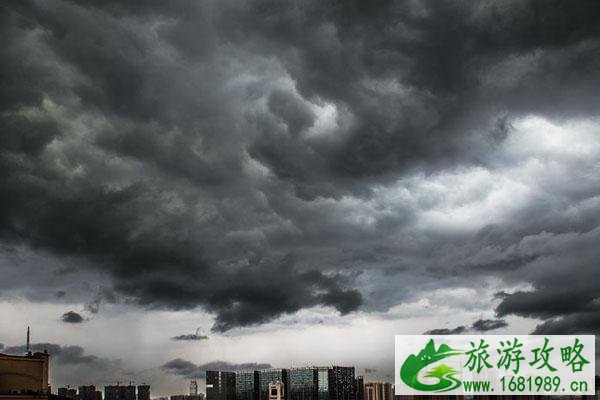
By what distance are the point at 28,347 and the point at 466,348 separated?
309 feet

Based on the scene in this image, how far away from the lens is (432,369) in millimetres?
44844

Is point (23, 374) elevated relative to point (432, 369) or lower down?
lower down

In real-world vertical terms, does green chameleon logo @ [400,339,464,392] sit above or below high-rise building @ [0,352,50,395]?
above

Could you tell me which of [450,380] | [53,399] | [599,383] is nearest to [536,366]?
[450,380]

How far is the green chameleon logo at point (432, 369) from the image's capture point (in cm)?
4462

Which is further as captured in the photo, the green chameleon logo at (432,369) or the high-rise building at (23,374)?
the high-rise building at (23,374)

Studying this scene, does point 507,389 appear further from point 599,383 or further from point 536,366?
point 599,383

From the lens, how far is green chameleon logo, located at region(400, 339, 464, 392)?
44625 millimetres

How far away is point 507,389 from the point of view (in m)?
42.4

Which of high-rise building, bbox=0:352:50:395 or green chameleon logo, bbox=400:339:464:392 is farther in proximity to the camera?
high-rise building, bbox=0:352:50:395

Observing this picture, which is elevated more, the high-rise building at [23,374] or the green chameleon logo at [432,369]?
the green chameleon logo at [432,369]

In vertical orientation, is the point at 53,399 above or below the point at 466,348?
below

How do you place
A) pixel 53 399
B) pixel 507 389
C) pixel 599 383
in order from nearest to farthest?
pixel 507 389
pixel 53 399
pixel 599 383

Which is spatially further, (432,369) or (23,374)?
(23,374)
